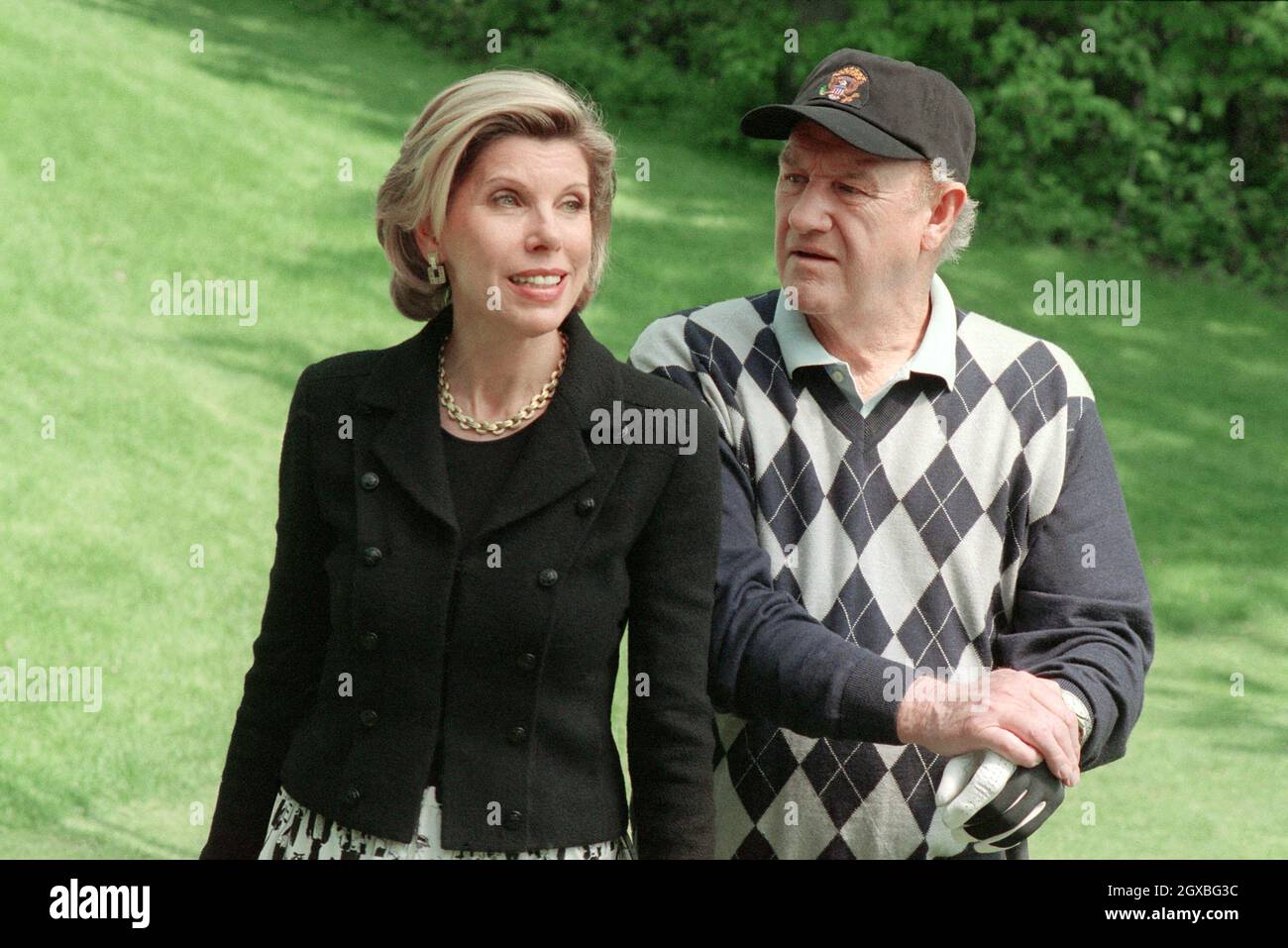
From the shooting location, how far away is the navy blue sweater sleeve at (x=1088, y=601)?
2.64m

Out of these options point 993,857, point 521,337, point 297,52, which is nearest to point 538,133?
point 521,337

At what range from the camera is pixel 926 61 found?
14.1 m

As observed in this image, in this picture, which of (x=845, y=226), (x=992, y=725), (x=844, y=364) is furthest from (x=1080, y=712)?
(x=845, y=226)

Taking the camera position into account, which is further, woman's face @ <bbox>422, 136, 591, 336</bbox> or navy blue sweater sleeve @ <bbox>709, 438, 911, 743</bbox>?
navy blue sweater sleeve @ <bbox>709, 438, 911, 743</bbox>

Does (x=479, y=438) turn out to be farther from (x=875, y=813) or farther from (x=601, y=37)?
(x=601, y=37)

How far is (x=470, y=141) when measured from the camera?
2.38 meters

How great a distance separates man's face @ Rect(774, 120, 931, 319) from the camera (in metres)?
2.81

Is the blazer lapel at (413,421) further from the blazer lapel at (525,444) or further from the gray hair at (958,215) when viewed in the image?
the gray hair at (958,215)

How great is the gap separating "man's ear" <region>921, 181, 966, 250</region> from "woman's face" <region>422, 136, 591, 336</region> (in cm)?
72

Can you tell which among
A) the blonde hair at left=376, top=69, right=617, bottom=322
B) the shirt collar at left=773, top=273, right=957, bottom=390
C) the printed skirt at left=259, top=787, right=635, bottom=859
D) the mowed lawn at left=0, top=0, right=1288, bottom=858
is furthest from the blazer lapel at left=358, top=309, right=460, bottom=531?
the mowed lawn at left=0, top=0, right=1288, bottom=858

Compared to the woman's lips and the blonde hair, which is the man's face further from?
the woman's lips

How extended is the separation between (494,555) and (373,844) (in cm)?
41

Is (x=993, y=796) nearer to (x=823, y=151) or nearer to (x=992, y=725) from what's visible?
(x=992, y=725)

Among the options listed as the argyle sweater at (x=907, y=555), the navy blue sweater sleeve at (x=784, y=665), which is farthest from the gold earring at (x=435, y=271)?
the navy blue sweater sleeve at (x=784, y=665)
